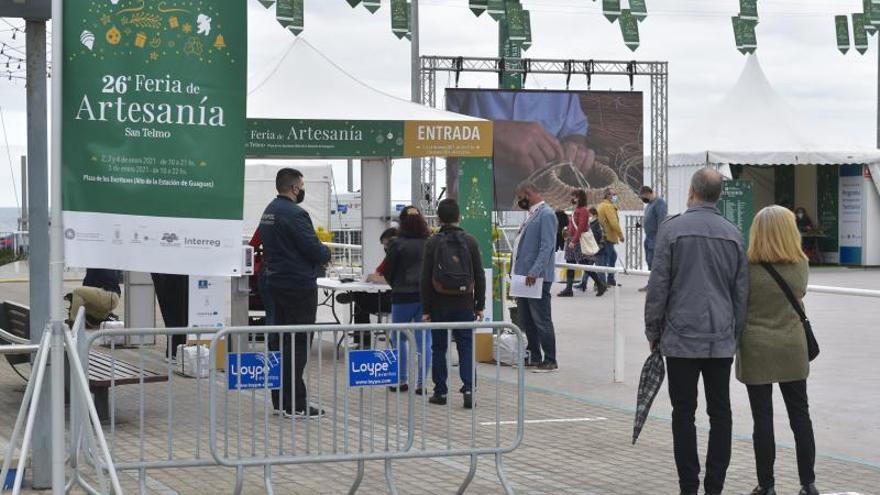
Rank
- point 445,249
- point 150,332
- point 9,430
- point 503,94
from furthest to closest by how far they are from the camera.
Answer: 1. point 503,94
2. point 445,249
3. point 9,430
4. point 150,332

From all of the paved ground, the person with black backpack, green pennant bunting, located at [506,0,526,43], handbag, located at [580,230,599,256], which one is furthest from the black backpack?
green pennant bunting, located at [506,0,526,43]

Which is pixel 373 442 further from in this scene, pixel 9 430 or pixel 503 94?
pixel 503 94

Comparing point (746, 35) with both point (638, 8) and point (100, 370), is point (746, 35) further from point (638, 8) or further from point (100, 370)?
A: point (100, 370)

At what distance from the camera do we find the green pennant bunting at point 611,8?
25.4 metres

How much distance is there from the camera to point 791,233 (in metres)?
8.27

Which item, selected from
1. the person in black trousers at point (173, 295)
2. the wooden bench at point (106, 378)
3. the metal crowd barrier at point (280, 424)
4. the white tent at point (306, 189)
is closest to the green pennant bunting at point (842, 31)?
the white tent at point (306, 189)

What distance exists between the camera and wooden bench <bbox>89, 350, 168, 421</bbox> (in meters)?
10.3

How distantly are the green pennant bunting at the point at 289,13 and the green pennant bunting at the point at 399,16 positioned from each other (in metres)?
4.45

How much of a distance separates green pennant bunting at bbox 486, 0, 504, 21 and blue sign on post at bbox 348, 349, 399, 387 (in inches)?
670

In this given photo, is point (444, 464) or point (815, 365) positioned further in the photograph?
point (815, 365)

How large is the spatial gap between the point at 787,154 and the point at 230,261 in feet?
85.8

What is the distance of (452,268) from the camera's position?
11859 mm

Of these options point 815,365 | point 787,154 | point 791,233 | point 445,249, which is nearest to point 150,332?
point 791,233

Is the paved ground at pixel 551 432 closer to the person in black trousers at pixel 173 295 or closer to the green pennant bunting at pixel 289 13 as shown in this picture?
the person in black trousers at pixel 173 295
